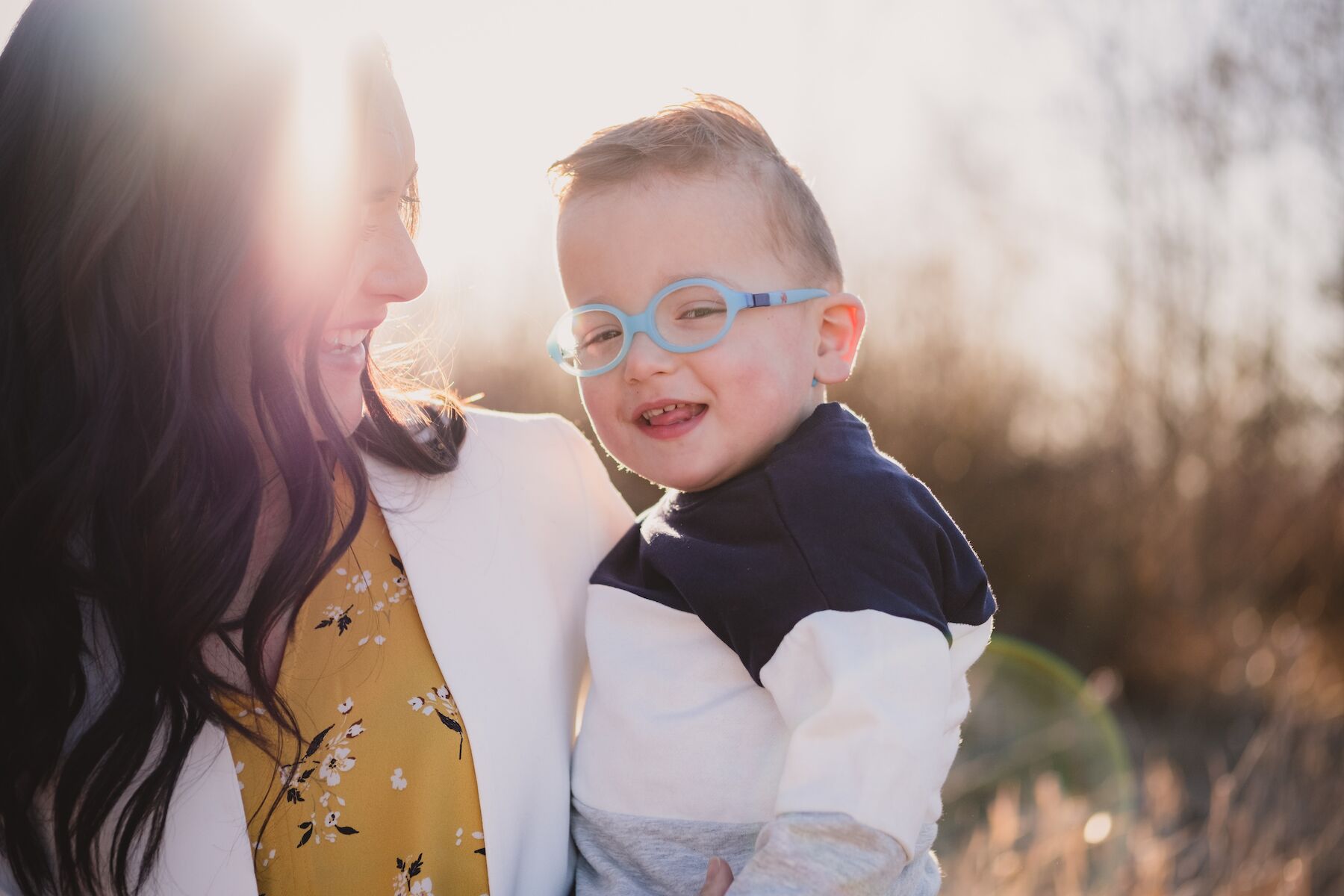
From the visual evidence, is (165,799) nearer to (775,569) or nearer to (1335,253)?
(775,569)

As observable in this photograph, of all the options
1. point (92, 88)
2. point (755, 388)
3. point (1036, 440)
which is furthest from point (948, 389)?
point (92, 88)

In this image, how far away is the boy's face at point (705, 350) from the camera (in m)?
1.84

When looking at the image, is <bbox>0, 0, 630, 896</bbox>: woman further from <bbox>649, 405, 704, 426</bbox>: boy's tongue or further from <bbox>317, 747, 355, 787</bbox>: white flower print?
<bbox>649, 405, 704, 426</bbox>: boy's tongue

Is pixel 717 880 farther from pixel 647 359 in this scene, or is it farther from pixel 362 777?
pixel 647 359

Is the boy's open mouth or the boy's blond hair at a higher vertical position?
the boy's blond hair

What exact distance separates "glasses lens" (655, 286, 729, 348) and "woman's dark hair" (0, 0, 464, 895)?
60 cm

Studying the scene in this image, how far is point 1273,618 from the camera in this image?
604 centimetres

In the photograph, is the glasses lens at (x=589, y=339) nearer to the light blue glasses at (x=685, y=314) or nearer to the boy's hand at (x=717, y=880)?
the light blue glasses at (x=685, y=314)

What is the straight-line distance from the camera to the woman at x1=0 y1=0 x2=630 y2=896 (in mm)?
1703

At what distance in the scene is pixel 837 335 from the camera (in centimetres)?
199

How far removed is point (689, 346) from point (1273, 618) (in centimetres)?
547

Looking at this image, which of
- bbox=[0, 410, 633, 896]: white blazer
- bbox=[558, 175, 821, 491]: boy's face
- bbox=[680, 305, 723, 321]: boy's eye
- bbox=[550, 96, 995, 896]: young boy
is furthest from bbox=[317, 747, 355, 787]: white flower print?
bbox=[680, 305, 723, 321]: boy's eye

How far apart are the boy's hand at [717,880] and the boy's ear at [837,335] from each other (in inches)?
33.2

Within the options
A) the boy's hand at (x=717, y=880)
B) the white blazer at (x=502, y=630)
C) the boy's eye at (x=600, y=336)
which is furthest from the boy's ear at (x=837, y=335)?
the boy's hand at (x=717, y=880)
